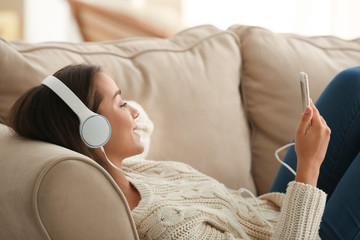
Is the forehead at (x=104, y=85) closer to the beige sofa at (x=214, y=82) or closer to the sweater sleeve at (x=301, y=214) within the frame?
the beige sofa at (x=214, y=82)

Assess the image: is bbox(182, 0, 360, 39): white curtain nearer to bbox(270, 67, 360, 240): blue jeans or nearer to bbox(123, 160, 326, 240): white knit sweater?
bbox(270, 67, 360, 240): blue jeans

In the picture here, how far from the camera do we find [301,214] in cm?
102

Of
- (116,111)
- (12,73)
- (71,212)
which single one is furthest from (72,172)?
(12,73)

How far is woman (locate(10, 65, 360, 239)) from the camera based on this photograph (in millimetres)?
951

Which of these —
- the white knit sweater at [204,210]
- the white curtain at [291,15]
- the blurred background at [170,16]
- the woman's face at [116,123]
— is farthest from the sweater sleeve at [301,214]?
the white curtain at [291,15]

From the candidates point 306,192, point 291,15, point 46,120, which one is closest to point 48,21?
point 291,15

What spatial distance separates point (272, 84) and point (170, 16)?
130 centimetres

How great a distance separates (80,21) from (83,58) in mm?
1828

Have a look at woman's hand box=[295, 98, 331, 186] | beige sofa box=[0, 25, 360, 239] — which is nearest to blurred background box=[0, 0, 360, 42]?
beige sofa box=[0, 25, 360, 239]

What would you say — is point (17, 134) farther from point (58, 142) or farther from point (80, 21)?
point (80, 21)

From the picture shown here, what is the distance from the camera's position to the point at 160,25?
2508mm

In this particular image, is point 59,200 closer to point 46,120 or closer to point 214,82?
point 46,120

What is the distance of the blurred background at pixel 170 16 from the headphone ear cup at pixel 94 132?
5.40ft

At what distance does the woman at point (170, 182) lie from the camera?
95 cm
